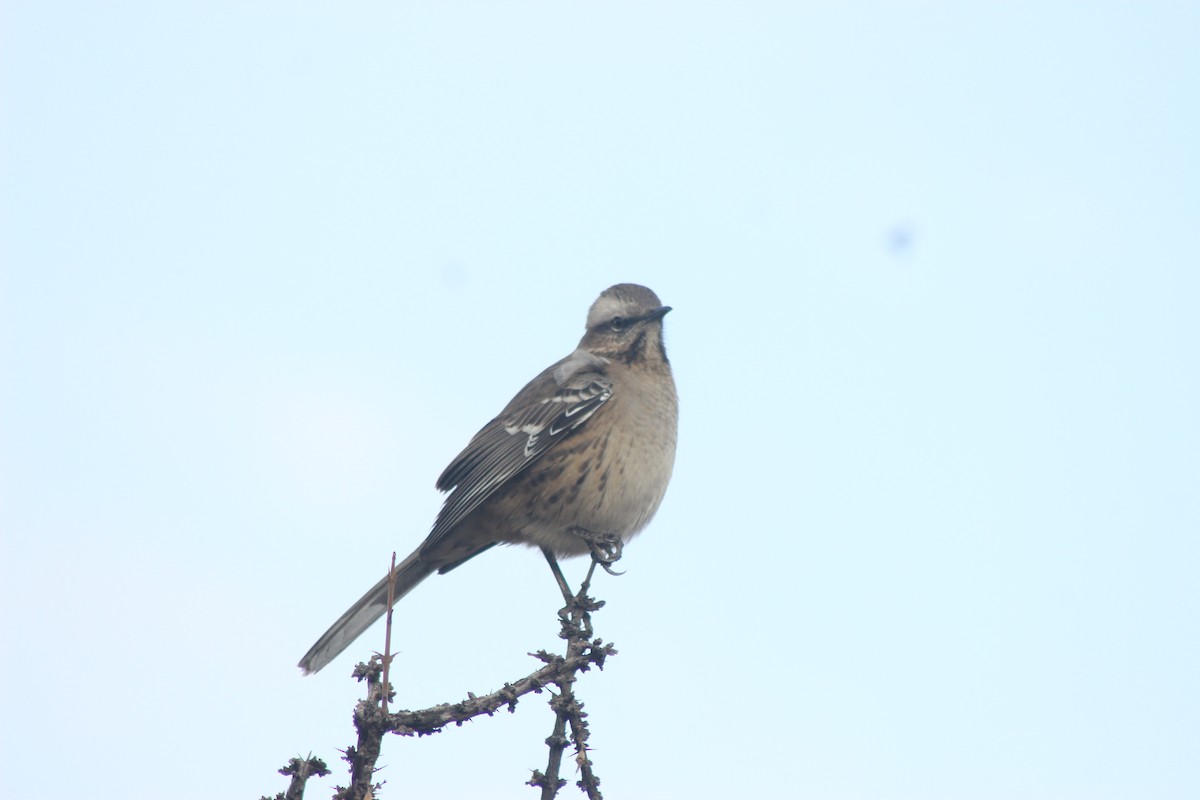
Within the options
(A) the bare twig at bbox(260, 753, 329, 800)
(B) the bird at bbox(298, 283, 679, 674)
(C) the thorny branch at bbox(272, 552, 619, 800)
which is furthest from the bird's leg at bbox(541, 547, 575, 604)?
(A) the bare twig at bbox(260, 753, 329, 800)

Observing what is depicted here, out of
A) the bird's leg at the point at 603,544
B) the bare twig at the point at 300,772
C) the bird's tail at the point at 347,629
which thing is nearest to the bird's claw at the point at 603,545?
the bird's leg at the point at 603,544

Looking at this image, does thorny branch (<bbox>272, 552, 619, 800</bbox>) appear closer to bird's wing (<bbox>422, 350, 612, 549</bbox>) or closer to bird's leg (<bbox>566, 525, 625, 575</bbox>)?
bird's leg (<bbox>566, 525, 625, 575</bbox>)

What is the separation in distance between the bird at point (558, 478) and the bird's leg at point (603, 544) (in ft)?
0.04

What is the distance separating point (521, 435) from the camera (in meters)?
8.72

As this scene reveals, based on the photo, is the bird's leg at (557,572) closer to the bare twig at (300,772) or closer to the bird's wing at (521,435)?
the bird's wing at (521,435)

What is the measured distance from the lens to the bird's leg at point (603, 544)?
7.43 m

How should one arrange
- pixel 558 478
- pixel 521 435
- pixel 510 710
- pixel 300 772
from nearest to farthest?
1. pixel 300 772
2. pixel 510 710
3. pixel 558 478
4. pixel 521 435

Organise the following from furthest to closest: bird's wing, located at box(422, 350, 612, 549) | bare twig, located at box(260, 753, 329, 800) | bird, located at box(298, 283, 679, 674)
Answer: bird's wing, located at box(422, 350, 612, 549), bird, located at box(298, 283, 679, 674), bare twig, located at box(260, 753, 329, 800)

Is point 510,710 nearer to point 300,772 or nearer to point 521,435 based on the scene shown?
point 300,772

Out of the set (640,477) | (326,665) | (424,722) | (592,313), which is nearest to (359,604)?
(326,665)

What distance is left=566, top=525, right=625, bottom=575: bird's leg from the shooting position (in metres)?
7.43

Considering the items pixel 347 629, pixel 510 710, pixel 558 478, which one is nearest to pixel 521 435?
pixel 558 478

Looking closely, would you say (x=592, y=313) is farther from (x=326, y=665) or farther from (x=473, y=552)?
(x=326, y=665)

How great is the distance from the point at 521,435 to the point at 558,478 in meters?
0.51
